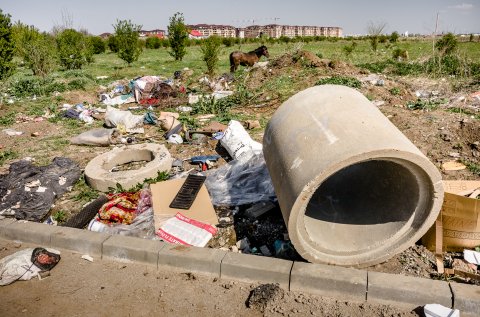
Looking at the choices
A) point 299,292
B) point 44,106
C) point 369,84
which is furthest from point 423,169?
point 44,106

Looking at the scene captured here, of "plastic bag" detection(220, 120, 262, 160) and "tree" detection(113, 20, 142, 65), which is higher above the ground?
"tree" detection(113, 20, 142, 65)

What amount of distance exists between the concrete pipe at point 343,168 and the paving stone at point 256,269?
259 mm

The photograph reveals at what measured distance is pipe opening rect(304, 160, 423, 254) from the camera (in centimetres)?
306

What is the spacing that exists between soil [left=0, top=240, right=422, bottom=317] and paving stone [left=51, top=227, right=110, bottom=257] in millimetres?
237

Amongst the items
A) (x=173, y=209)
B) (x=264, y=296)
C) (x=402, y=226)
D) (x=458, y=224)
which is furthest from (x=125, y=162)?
(x=458, y=224)

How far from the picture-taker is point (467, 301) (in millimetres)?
2574

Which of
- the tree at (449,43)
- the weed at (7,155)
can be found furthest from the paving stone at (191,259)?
the tree at (449,43)

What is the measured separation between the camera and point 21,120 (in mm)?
9070

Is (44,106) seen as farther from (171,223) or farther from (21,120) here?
(171,223)

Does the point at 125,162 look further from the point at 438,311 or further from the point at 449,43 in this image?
the point at 449,43

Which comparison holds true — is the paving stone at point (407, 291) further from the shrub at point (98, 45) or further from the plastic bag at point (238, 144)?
the shrub at point (98, 45)

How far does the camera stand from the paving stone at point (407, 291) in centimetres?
265

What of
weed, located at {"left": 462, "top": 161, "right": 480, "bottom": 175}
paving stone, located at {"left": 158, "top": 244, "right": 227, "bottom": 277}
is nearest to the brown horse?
weed, located at {"left": 462, "top": 161, "right": 480, "bottom": 175}

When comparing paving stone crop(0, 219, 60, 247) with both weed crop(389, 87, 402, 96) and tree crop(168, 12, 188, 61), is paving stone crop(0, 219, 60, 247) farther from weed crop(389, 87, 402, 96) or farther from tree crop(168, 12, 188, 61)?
tree crop(168, 12, 188, 61)
